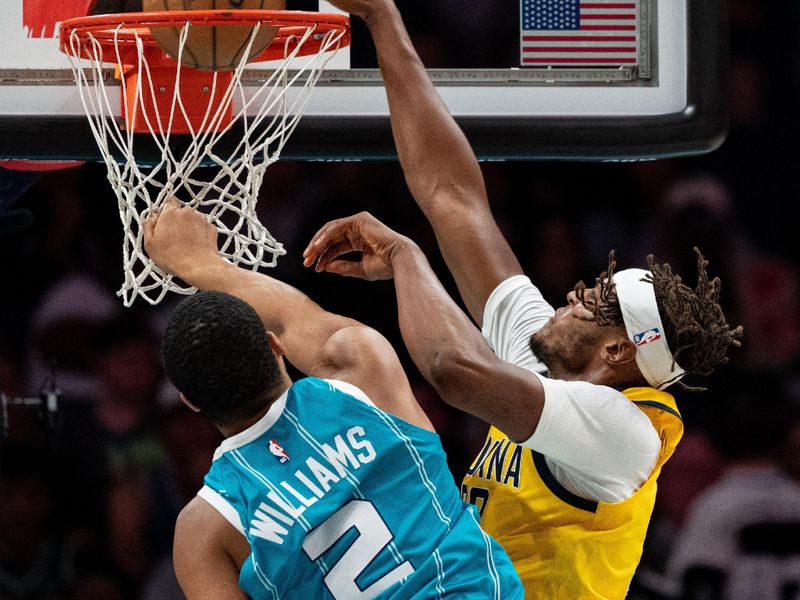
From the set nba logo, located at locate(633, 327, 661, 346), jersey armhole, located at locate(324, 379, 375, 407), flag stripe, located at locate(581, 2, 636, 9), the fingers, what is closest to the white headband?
nba logo, located at locate(633, 327, 661, 346)

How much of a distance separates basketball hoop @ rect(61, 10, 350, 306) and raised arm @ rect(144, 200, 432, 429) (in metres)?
0.14

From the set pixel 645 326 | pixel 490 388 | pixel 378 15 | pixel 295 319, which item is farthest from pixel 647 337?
pixel 378 15

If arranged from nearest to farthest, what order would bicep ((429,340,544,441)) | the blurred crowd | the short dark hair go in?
the short dark hair < bicep ((429,340,544,441)) < the blurred crowd

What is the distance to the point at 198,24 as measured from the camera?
2.44 meters

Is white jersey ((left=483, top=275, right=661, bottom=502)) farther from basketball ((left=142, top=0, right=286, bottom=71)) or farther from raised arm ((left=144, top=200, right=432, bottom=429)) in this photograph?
basketball ((left=142, top=0, right=286, bottom=71))

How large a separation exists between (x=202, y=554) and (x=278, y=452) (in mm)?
238

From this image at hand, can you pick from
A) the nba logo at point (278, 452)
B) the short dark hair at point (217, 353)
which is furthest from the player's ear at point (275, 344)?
the nba logo at point (278, 452)

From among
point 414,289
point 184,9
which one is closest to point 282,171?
point 184,9

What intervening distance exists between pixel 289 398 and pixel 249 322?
6.5 inches

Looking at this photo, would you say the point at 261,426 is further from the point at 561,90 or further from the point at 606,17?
the point at 606,17

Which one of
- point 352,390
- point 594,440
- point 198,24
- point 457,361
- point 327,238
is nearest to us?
point 352,390

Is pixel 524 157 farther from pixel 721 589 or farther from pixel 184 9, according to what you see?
pixel 721 589

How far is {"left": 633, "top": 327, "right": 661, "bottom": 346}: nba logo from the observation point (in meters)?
2.25

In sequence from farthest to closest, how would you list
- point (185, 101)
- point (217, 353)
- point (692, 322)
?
1. point (185, 101)
2. point (692, 322)
3. point (217, 353)
